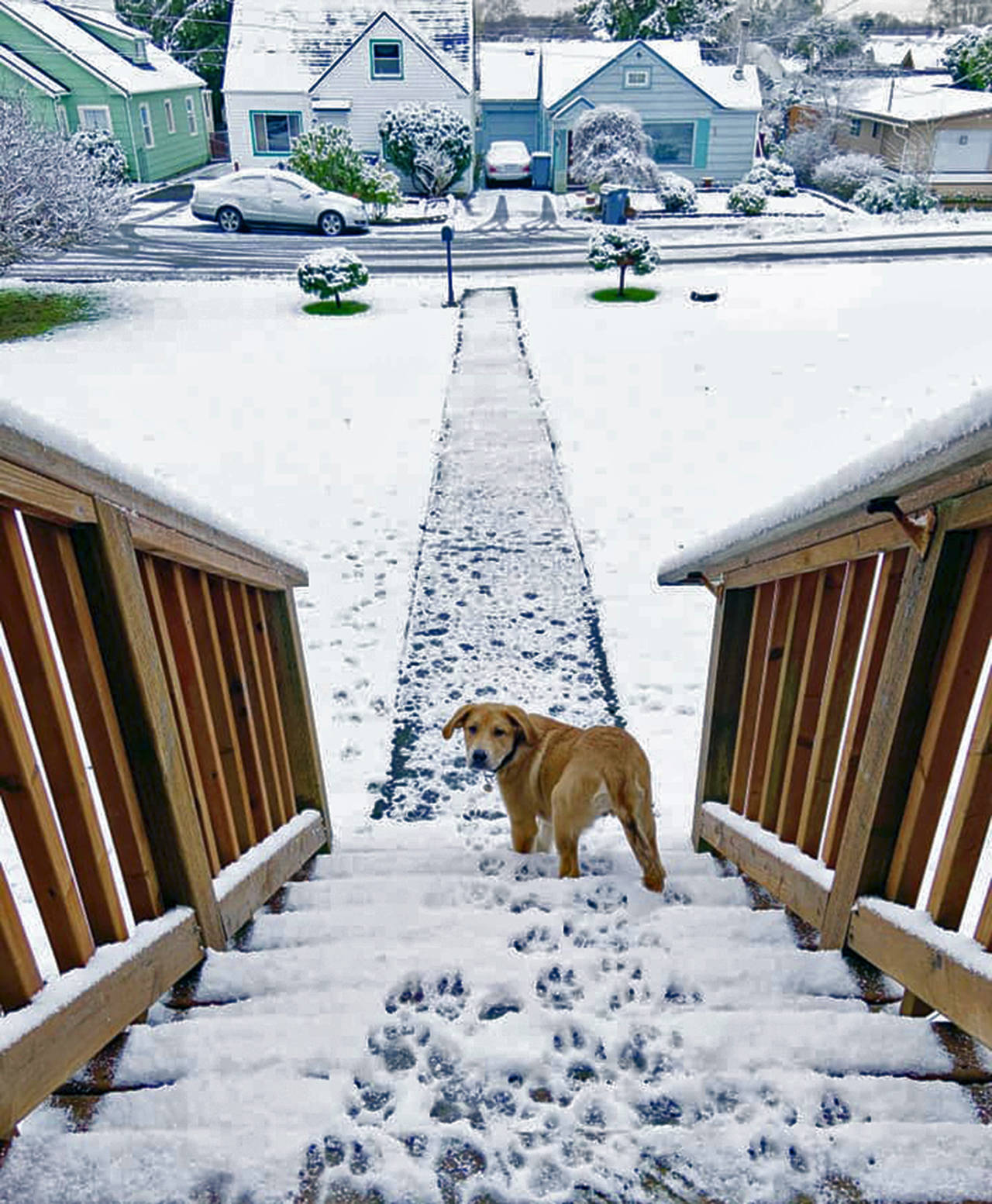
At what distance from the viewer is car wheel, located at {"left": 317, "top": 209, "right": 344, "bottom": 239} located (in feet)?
64.0

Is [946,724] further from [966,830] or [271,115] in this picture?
[271,115]

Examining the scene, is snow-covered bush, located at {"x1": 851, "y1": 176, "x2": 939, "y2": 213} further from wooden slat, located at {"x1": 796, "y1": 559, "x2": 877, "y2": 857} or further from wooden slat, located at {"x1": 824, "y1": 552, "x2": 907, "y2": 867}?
wooden slat, located at {"x1": 824, "y1": 552, "x2": 907, "y2": 867}

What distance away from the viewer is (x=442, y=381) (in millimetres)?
11258

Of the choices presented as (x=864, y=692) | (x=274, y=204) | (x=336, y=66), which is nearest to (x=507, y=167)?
(x=336, y=66)

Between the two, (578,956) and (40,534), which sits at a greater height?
(40,534)

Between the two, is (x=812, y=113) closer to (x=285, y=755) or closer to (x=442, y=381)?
(x=442, y=381)

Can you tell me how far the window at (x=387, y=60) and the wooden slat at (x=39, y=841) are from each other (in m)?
28.1

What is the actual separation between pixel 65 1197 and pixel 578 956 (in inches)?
48.3

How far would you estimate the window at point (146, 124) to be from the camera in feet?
87.9

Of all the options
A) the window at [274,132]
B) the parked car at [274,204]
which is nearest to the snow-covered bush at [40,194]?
the parked car at [274,204]

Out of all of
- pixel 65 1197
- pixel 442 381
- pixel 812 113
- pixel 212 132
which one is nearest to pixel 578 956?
pixel 65 1197

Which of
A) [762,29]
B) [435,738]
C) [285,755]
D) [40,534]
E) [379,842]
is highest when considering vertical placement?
[762,29]

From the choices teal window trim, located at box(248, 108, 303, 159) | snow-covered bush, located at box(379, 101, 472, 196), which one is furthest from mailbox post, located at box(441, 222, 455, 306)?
teal window trim, located at box(248, 108, 303, 159)

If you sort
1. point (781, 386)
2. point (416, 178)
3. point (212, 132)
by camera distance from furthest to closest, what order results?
point (212, 132) < point (416, 178) < point (781, 386)
